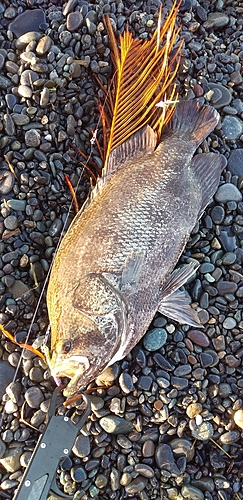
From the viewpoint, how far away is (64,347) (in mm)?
2838

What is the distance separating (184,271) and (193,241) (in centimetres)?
45

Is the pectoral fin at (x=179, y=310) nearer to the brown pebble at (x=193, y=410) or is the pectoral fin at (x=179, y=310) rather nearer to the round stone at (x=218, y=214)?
the brown pebble at (x=193, y=410)

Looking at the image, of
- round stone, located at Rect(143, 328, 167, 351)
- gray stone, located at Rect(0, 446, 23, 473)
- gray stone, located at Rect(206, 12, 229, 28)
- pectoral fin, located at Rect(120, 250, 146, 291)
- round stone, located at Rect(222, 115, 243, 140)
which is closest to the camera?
pectoral fin, located at Rect(120, 250, 146, 291)

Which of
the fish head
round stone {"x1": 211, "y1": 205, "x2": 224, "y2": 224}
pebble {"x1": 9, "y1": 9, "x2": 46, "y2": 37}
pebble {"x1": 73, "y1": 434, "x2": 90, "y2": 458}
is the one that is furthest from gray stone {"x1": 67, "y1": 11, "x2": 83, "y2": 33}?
pebble {"x1": 73, "y1": 434, "x2": 90, "y2": 458}

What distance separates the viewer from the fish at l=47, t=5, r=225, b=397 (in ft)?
9.77

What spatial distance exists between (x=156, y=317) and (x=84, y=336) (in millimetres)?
966

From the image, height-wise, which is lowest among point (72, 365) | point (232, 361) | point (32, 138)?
point (232, 361)

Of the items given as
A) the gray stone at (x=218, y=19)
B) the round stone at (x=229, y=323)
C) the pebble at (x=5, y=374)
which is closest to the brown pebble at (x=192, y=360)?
the round stone at (x=229, y=323)

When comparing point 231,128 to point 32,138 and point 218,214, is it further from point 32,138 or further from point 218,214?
point 32,138

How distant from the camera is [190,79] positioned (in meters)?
4.27

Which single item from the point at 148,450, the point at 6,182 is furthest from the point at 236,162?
the point at 148,450

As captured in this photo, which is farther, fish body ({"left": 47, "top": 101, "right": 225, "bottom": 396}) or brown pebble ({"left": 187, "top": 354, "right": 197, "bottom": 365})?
brown pebble ({"left": 187, "top": 354, "right": 197, "bottom": 365})

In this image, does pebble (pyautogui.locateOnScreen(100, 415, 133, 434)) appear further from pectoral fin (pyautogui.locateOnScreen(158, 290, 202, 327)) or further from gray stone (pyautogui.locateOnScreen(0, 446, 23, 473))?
pectoral fin (pyautogui.locateOnScreen(158, 290, 202, 327))

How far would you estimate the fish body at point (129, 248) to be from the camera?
2.96 meters
